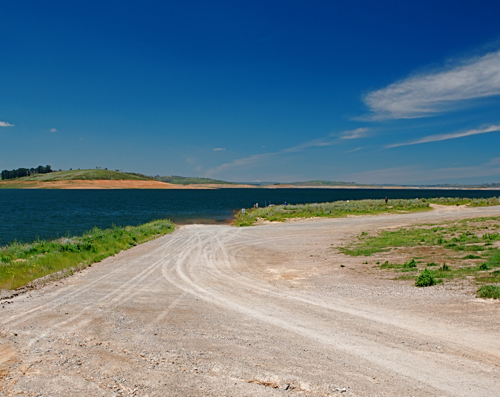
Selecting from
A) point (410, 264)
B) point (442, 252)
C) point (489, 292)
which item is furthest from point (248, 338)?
point (442, 252)

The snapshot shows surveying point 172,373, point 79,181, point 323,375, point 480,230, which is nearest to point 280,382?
point 323,375

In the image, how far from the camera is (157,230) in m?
29.0

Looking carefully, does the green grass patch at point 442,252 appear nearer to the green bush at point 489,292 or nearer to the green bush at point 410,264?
the green bush at point 410,264

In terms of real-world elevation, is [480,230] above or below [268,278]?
above

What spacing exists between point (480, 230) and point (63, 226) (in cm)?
4030

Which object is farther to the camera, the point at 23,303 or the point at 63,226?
the point at 63,226

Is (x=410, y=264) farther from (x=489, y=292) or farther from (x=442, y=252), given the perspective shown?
(x=489, y=292)

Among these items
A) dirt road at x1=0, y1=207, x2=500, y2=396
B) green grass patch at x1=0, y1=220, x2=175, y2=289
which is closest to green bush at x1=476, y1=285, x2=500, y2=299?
dirt road at x1=0, y1=207, x2=500, y2=396

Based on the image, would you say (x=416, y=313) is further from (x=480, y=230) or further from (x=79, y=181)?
(x=79, y=181)

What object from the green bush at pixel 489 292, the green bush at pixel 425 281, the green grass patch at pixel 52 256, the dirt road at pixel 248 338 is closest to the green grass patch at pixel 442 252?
the green bush at pixel 425 281

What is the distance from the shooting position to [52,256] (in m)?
15.8

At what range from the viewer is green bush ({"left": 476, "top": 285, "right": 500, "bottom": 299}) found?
8562 millimetres

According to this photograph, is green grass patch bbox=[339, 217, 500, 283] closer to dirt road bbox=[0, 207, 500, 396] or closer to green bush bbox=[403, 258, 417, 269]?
green bush bbox=[403, 258, 417, 269]

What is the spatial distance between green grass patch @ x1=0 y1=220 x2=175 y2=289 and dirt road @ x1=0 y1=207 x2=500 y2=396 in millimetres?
1857
